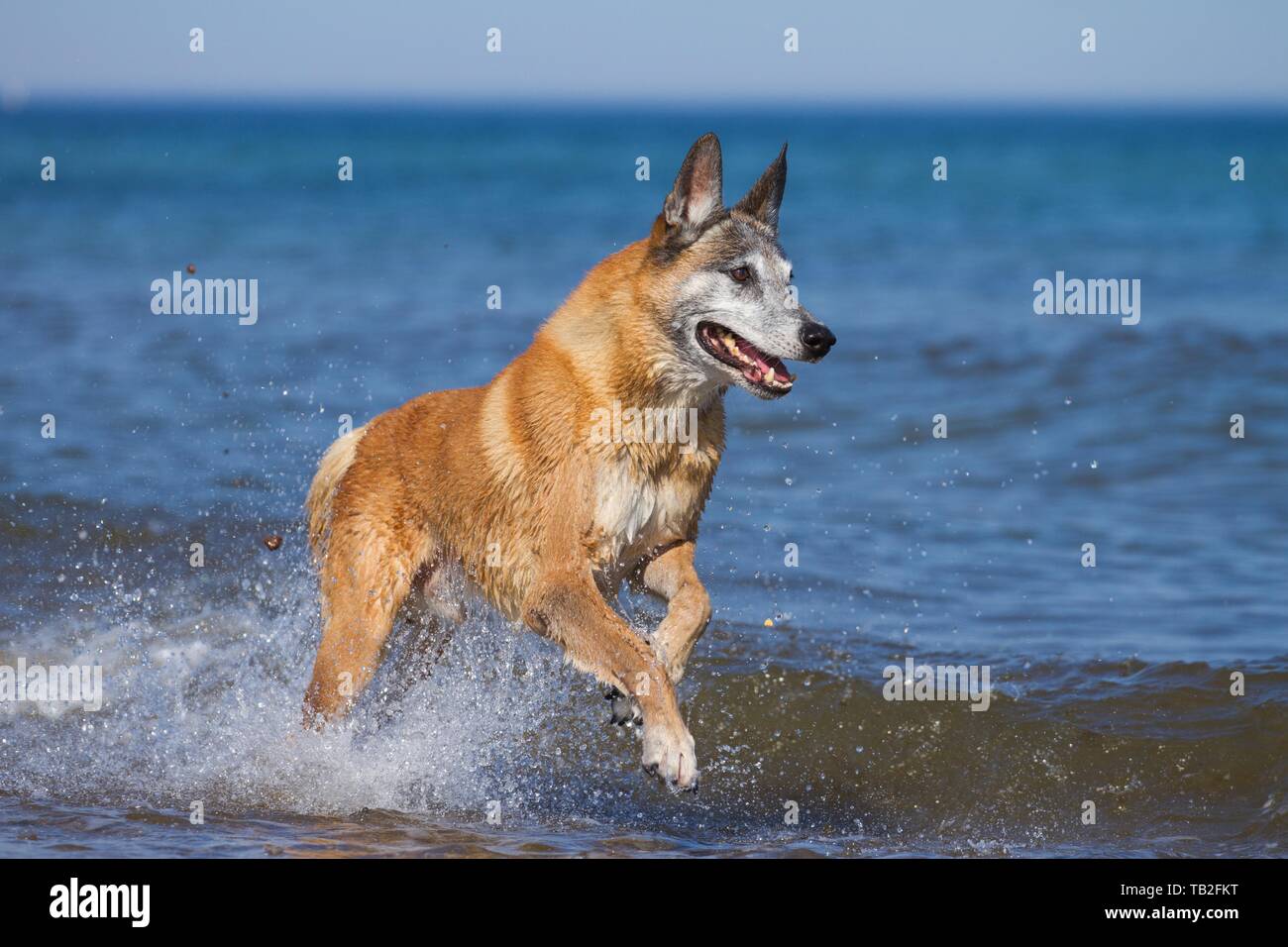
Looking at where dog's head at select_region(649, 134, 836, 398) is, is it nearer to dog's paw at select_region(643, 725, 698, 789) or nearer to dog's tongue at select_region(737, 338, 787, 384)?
dog's tongue at select_region(737, 338, 787, 384)

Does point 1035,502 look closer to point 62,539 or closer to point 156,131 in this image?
point 62,539

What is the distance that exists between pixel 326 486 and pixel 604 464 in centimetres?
161

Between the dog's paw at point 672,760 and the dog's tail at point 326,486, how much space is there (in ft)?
7.25

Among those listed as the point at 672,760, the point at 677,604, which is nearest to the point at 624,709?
the point at 672,760

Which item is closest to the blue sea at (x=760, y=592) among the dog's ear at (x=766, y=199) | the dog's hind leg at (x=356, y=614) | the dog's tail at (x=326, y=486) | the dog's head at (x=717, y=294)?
the dog's hind leg at (x=356, y=614)

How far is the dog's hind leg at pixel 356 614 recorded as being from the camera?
690 centimetres

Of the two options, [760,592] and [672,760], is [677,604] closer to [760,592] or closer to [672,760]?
[672,760]

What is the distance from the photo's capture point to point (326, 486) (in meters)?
7.35

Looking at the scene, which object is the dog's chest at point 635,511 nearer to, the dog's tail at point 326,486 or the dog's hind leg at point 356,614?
the dog's hind leg at point 356,614

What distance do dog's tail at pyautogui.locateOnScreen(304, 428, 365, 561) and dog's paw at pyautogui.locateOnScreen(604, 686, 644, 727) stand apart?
1838 mm

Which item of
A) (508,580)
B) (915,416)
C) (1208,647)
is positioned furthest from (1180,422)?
(508,580)

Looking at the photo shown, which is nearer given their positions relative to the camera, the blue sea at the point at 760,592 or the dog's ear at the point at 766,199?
the dog's ear at the point at 766,199

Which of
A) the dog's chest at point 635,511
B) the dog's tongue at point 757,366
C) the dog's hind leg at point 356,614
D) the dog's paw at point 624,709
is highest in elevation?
the dog's tongue at point 757,366

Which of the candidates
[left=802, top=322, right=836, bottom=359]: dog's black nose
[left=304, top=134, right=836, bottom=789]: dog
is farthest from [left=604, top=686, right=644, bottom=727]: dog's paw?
[left=802, top=322, right=836, bottom=359]: dog's black nose
